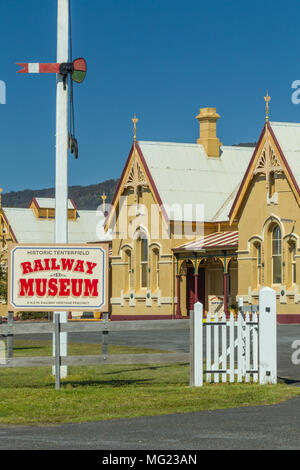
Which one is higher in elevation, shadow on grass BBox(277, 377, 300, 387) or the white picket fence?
the white picket fence

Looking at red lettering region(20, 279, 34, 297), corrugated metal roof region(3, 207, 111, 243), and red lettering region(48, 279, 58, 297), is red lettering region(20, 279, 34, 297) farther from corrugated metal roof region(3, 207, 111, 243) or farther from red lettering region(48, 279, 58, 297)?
corrugated metal roof region(3, 207, 111, 243)

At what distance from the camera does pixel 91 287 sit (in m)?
17.2

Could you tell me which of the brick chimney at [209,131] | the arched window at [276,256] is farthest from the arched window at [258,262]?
the brick chimney at [209,131]

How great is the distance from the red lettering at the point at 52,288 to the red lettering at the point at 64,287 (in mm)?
85

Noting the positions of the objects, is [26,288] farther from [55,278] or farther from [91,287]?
[91,287]

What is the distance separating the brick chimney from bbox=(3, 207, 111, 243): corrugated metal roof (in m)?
14.0

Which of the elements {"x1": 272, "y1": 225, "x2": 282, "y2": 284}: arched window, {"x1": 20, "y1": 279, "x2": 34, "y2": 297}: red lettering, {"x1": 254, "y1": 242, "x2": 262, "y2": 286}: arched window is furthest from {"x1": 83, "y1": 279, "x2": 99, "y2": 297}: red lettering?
{"x1": 254, "y1": 242, "x2": 262, "y2": 286}: arched window

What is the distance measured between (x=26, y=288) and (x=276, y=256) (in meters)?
30.3

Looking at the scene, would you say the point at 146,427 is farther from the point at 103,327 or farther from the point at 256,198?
the point at 256,198

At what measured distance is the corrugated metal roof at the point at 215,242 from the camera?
48.4m

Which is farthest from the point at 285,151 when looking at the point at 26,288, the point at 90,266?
the point at 26,288

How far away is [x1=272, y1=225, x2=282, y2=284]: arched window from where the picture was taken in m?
46.2

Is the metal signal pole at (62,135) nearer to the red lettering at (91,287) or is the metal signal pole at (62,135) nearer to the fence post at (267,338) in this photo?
the red lettering at (91,287)
